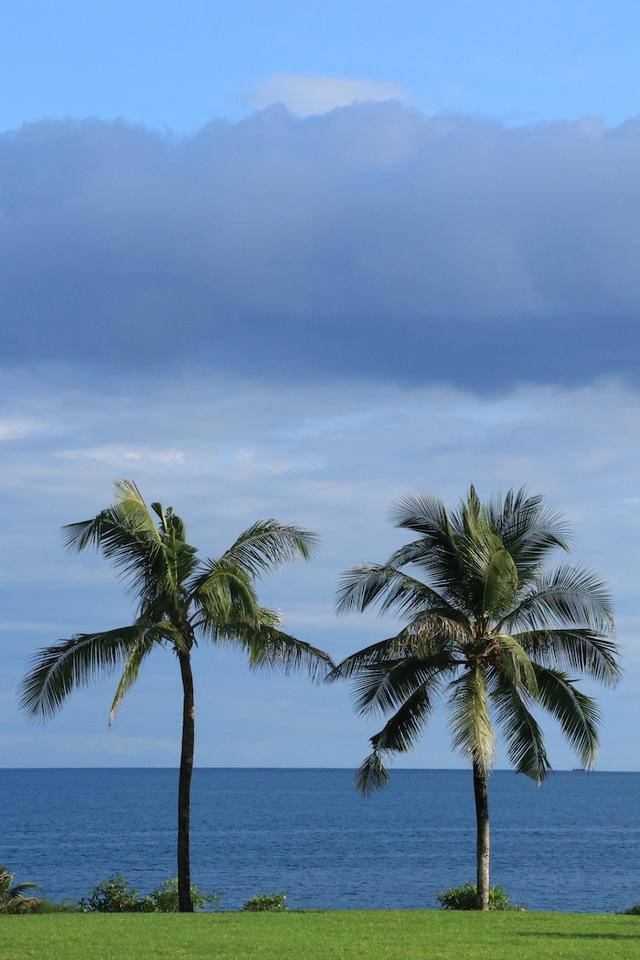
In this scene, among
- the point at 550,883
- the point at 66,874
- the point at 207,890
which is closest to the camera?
the point at 207,890

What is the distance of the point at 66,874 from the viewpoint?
71.7 meters

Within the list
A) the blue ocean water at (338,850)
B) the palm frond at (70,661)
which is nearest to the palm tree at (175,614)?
the palm frond at (70,661)

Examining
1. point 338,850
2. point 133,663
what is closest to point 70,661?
point 133,663

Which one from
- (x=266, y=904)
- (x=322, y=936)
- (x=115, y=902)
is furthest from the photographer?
(x=266, y=904)

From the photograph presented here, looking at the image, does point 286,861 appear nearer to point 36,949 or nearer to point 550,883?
point 550,883

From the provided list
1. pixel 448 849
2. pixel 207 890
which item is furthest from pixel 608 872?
pixel 207 890

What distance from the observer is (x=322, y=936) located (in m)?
20.1

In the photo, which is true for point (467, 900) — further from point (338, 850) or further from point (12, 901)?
point (338, 850)

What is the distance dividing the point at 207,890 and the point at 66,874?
1485cm

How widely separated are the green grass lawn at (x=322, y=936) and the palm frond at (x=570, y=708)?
3535mm

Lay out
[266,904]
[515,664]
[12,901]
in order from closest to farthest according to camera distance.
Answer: [515,664] < [12,901] < [266,904]

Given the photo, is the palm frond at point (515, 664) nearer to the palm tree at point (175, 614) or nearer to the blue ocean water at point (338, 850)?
the palm tree at point (175, 614)

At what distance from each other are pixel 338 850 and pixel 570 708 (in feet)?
214

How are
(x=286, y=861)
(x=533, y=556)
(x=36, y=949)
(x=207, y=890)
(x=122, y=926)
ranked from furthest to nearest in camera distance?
(x=286, y=861)
(x=207, y=890)
(x=533, y=556)
(x=122, y=926)
(x=36, y=949)
